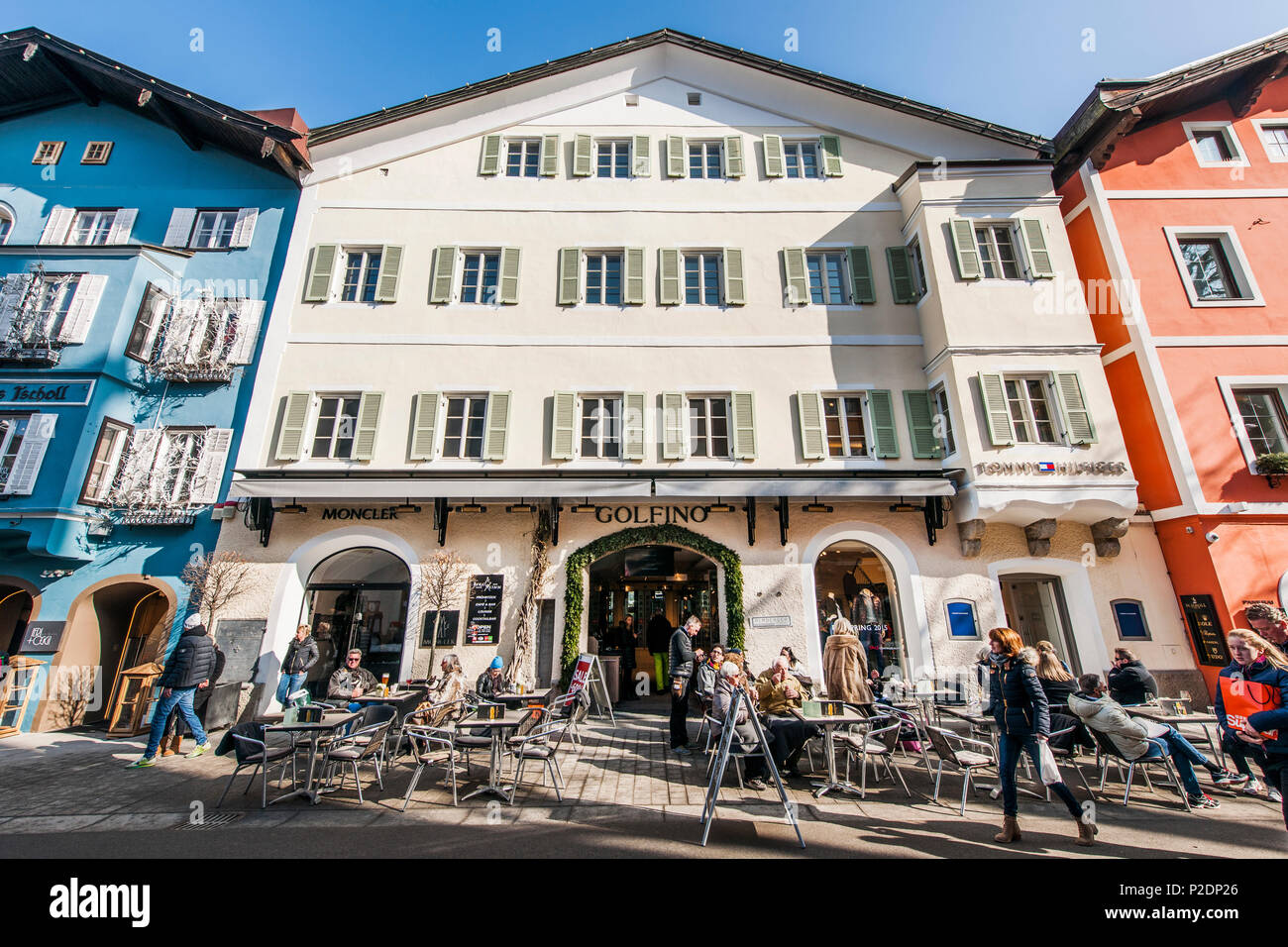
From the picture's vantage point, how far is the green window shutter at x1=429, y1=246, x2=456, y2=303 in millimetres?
11477

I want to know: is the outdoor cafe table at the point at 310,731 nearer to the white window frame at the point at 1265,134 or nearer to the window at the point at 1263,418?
the window at the point at 1263,418

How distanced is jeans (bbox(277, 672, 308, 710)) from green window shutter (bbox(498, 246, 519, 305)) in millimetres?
7903

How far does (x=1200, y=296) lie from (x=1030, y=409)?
4.85 metres

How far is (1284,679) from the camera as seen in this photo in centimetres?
395

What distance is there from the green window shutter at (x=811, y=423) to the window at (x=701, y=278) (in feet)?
9.46

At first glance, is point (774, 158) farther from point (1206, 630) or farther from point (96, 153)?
point (96, 153)

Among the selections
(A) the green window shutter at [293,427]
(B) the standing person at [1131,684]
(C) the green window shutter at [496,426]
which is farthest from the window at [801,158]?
(A) the green window shutter at [293,427]

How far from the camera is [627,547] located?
10.3 meters

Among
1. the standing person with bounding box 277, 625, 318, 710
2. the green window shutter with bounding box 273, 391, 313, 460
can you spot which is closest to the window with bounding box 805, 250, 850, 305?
the green window shutter with bounding box 273, 391, 313, 460

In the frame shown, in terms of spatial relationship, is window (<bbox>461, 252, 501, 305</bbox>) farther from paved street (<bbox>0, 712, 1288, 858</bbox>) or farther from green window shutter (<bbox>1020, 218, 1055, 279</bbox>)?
green window shutter (<bbox>1020, 218, 1055, 279</bbox>)

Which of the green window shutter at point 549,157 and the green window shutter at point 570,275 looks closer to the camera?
the green window shutter at point 570,275

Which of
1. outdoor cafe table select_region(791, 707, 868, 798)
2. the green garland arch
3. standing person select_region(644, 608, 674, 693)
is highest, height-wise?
the green garland arch

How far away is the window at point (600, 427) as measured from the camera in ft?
34.8
